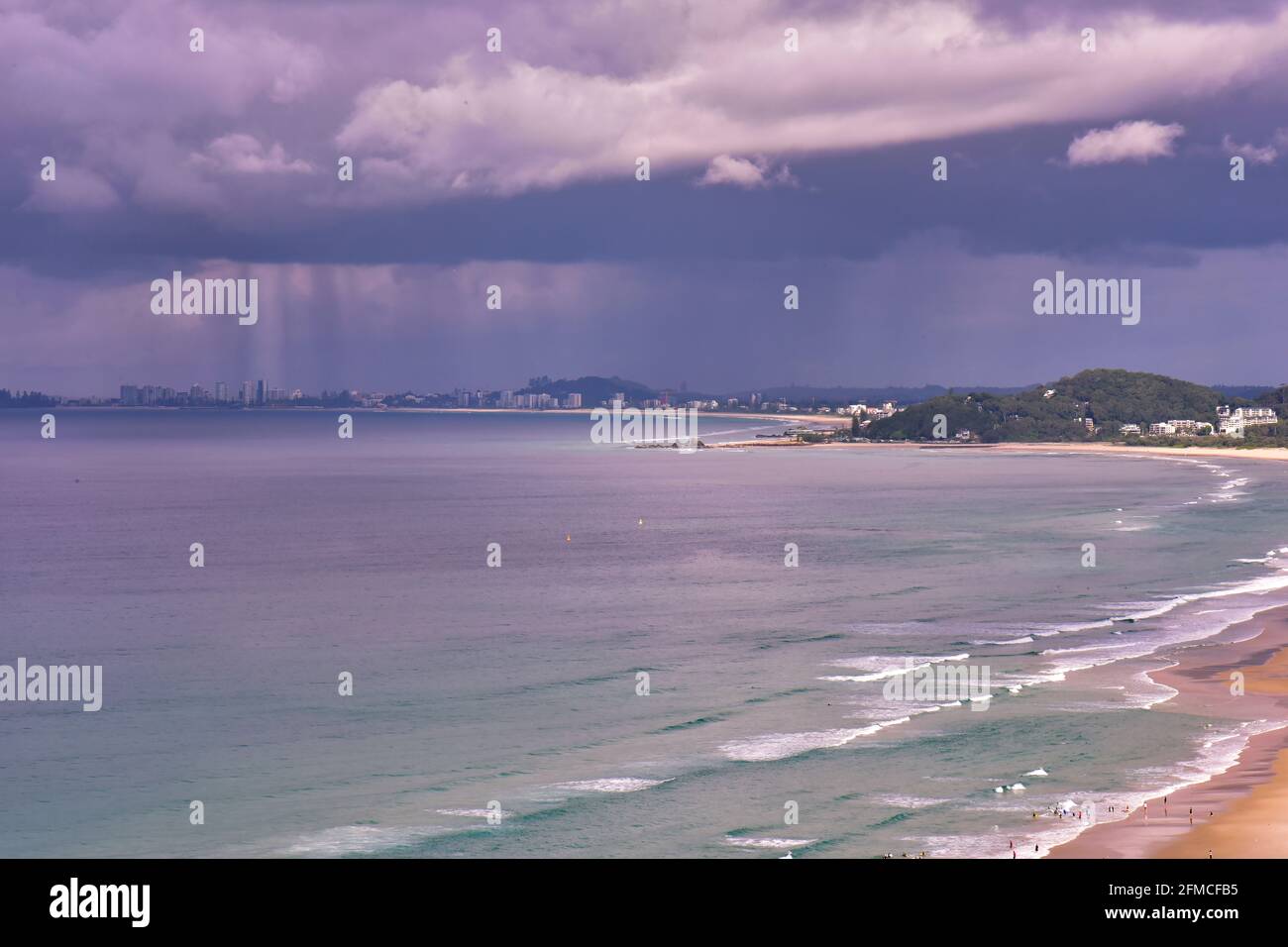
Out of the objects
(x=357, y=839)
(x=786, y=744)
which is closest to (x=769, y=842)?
(x=786, y=744)

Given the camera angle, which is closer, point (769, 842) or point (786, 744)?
point (769, 842)

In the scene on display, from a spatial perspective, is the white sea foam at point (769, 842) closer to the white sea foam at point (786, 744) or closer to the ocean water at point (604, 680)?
the ocean water at point (604, 680)

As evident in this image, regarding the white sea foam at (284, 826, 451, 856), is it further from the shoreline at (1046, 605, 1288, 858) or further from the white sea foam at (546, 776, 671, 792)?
the shoreline at (1046, 605, 1288, 858)

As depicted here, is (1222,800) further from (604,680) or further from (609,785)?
(604,680)

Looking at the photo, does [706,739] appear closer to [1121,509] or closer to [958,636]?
[958,636]

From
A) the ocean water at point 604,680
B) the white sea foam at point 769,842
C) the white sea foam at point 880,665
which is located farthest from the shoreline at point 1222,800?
the white sea foam at point 880,665

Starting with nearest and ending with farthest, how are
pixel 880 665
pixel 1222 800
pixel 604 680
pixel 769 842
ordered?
pixel 769 842
pixel 1222 800
pixel 604 680
pixel 880 665
